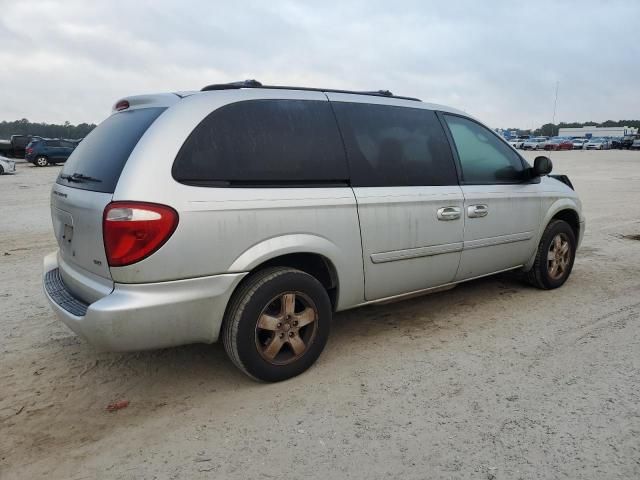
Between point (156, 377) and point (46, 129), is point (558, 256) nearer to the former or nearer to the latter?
point (156, 377)

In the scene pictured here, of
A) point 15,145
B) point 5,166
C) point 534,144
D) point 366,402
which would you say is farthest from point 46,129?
point 366,402

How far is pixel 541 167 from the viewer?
4.57 m

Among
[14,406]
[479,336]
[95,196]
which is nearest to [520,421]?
[479,336]

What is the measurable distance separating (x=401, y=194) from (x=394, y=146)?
377mm

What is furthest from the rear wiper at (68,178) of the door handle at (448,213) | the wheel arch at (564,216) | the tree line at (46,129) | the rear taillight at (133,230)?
the tree line at (46,129)

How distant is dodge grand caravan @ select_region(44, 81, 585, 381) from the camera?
8.85 ft

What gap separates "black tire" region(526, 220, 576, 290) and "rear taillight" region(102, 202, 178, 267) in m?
3.68

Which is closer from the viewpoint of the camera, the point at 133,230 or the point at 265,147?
the point at 133,230

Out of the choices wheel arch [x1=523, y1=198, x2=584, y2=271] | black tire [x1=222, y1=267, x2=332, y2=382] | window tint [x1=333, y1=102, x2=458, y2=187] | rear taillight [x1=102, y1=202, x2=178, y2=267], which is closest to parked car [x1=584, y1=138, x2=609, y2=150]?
wheel arch [x1=523, y1=198, x2=584, y2=271]

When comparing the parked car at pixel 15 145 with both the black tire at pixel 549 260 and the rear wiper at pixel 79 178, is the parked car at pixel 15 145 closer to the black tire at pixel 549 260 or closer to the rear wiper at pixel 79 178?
the rear wiper at pixel 79 178

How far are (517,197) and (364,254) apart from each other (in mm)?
1838

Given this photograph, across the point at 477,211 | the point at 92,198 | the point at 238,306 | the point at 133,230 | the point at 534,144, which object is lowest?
the point at 238,306

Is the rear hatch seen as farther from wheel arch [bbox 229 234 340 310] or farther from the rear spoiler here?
wheel arch [bbox 229 234 340 310]

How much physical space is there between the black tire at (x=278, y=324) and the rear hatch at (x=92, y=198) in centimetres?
73
